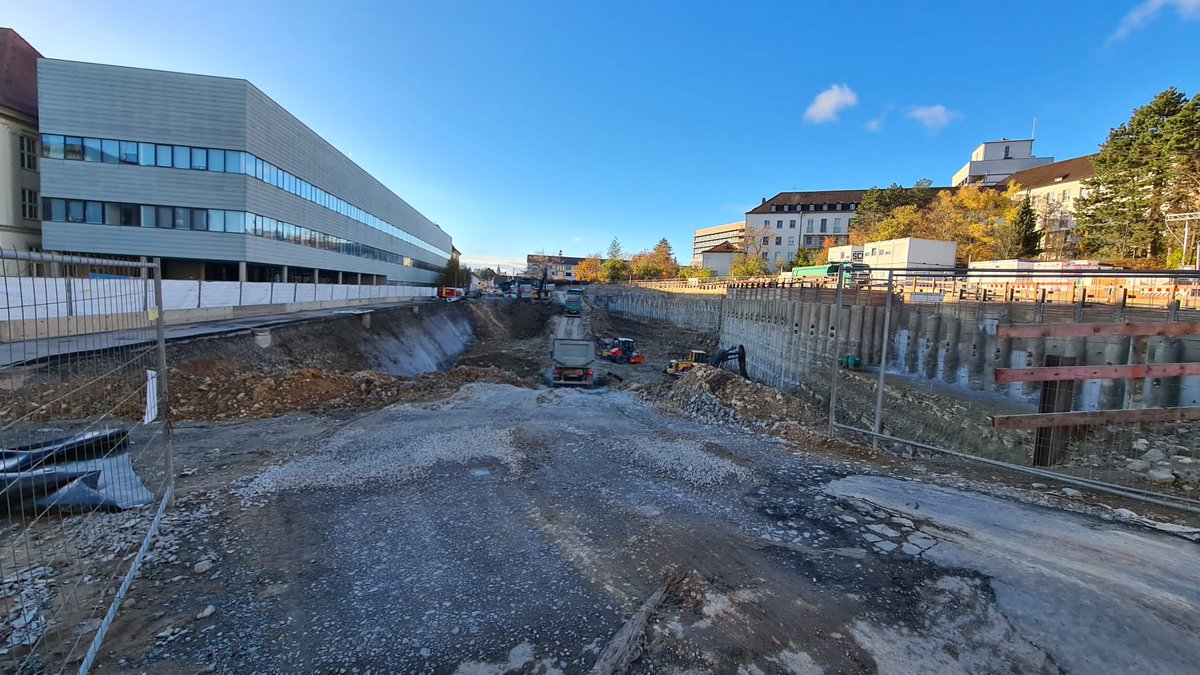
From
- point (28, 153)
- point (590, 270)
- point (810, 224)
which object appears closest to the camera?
point (28, 153)

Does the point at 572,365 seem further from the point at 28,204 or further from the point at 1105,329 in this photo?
the point at 28,204

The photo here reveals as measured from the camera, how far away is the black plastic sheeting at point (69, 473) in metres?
3.96

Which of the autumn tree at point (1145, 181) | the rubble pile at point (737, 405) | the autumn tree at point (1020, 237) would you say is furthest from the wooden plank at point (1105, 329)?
the autumn tree at point (1020, 237)

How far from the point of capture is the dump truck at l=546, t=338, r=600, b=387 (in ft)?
58.6

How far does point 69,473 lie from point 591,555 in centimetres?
477

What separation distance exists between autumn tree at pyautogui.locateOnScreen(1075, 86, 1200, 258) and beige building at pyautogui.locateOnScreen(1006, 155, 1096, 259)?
425cm

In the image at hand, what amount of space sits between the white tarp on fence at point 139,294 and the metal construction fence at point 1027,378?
352 inches

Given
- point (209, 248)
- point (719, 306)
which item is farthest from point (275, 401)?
point (719, 306)

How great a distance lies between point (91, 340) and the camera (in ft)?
14.8

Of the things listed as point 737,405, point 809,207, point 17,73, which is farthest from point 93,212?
point 809,207

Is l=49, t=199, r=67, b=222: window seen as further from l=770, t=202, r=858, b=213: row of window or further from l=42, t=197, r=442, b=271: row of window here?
l=770, t=202, r=858, b=213: row of window

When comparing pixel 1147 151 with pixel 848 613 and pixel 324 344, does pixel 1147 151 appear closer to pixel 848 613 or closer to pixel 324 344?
pixel 848 613

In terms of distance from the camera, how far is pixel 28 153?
115 ft

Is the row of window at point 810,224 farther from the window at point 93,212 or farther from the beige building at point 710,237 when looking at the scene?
the window at point 93,212
